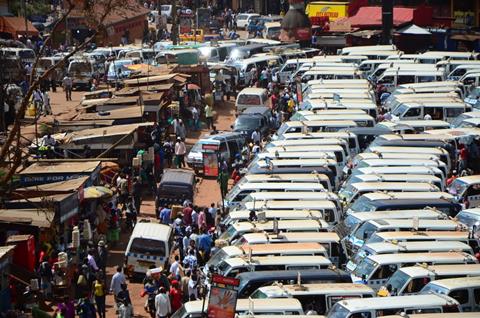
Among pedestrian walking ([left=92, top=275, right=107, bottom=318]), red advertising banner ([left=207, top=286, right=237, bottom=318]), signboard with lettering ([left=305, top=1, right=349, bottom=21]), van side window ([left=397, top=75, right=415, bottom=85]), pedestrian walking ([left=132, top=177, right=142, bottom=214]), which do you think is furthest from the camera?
signboard with lettering ([left=305, top=1, right=349, bottom=21])

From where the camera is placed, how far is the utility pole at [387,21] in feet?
171

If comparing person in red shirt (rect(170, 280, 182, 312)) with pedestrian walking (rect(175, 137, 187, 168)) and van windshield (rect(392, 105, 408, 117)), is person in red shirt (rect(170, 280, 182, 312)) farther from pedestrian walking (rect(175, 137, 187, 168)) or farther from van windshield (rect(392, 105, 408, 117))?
van windshield (rect(392, 105, 408, 117))

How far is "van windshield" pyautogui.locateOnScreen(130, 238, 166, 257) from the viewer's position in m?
24.8

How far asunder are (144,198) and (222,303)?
16.4 meters

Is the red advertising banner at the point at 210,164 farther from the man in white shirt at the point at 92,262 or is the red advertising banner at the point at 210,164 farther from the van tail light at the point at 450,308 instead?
the van tail light at the point at 450,308

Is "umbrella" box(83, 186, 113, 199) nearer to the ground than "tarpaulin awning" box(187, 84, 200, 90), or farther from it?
nearer to the ground

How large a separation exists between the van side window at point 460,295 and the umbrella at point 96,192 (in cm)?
971

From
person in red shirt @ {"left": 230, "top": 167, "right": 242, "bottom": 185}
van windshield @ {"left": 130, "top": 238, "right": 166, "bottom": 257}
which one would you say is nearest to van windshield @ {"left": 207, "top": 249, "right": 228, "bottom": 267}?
van windshield @ {"left": 130, "top": 238, "right": 166, "bottom": 257}

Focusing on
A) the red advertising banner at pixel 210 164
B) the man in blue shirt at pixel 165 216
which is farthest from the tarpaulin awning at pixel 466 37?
the man in blue shirt at pixel 165 216

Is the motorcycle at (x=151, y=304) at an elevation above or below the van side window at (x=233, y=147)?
below

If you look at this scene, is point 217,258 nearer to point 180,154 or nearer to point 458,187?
point 458,187

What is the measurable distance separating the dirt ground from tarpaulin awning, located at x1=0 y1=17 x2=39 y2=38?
416 centimetres

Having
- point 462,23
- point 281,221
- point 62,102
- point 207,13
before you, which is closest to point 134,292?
point 281,221

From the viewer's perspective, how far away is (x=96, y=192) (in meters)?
26.9
